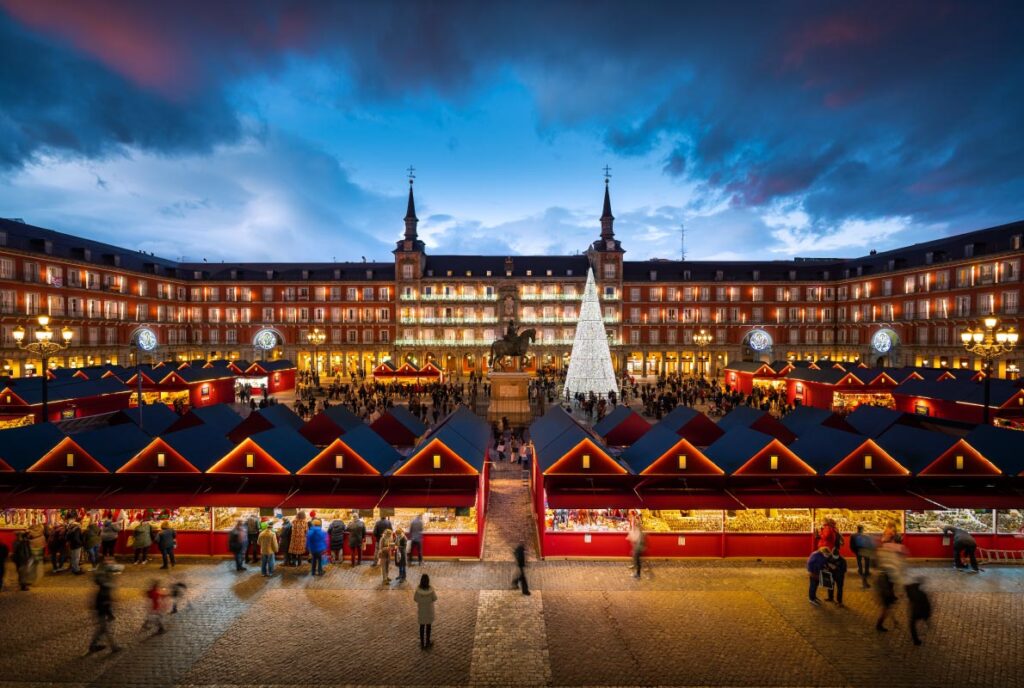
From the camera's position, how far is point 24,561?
11492 millimetres

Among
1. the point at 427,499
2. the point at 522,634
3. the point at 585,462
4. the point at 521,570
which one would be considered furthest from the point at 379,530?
the point at 585,462

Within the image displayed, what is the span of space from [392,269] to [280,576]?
60363 millimetres

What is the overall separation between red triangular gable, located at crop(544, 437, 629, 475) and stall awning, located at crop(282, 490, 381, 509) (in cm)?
501

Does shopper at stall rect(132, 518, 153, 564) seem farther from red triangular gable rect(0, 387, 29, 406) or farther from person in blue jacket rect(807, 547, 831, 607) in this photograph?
red triangular gable rect(0, 387, 29, 406)

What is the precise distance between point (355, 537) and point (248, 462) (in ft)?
13.1

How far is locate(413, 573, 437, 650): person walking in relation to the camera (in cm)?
921

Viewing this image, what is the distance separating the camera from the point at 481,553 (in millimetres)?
13828

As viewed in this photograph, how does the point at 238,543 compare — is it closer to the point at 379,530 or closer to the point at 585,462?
the point at 379,530

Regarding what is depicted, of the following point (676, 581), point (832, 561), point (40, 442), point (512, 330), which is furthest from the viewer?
point (512, 330)

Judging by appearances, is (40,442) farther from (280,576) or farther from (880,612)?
(880,612)

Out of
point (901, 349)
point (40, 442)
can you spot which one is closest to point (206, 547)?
point (40, 442)

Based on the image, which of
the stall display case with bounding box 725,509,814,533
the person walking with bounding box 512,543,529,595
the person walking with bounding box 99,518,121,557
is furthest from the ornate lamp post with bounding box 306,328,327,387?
the stall display case with bounding box 725,509,814,533

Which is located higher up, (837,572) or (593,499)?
(593,499)

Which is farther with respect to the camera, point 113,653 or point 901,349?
point 901,349
